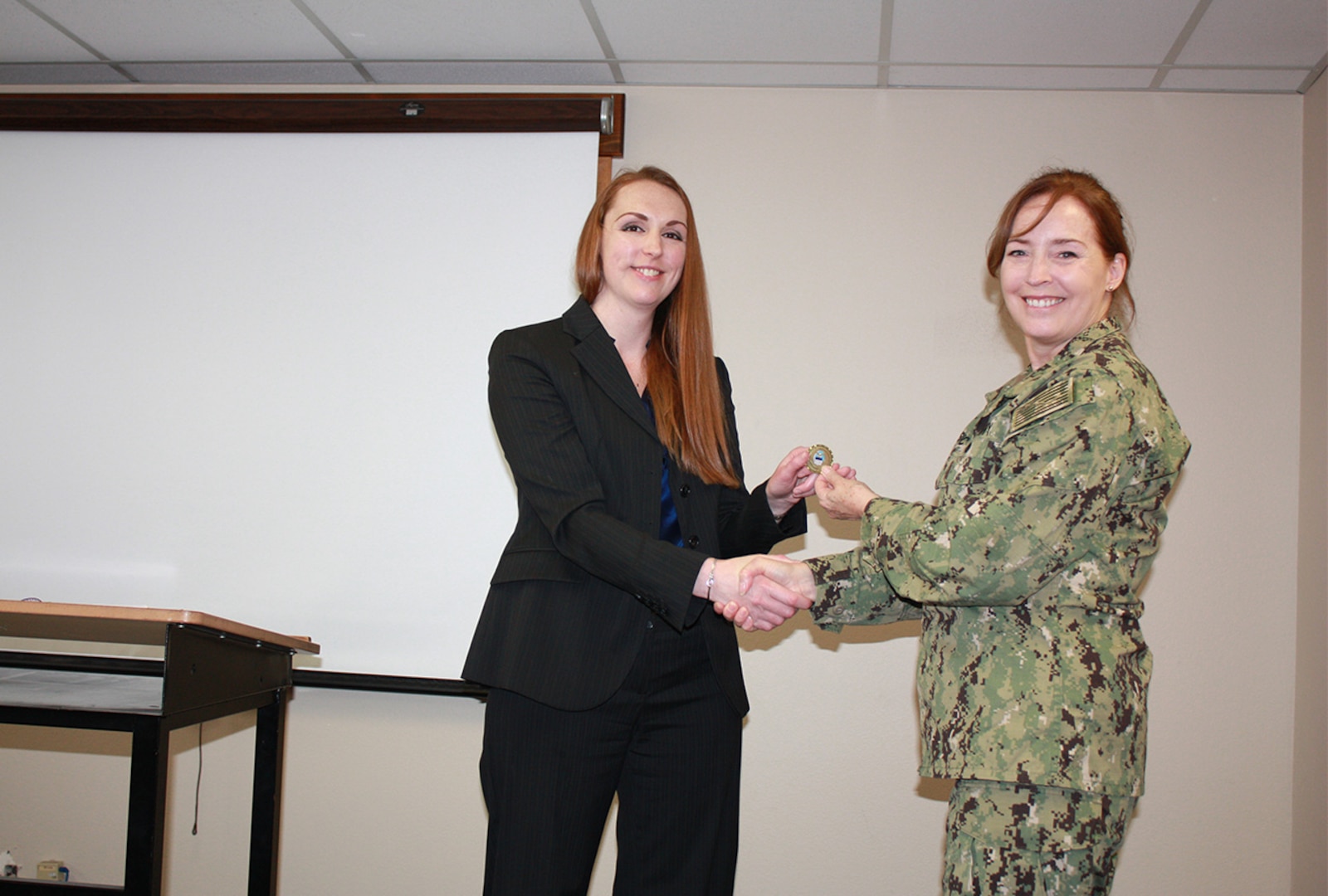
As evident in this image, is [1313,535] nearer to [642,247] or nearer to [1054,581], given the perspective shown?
[1054,581]

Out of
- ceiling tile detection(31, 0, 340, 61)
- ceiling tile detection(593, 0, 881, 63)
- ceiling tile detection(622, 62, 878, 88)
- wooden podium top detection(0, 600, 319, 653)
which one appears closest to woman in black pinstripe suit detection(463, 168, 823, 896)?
wooden podium top detection(0, 600, 319, 653)

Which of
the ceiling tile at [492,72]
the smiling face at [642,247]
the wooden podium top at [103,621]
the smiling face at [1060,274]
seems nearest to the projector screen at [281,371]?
the ceiling tile at [492,72]

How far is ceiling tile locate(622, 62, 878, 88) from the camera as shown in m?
3.19

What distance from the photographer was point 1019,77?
3.18 m

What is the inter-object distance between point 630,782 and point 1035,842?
70 centimetres

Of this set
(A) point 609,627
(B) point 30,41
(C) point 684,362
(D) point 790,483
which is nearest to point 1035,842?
(A) point 609,627

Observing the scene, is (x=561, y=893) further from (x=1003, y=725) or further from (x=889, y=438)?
(x=889, y=438)

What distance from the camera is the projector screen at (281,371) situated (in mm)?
3164

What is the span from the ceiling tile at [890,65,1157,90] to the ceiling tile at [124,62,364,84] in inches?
70.3

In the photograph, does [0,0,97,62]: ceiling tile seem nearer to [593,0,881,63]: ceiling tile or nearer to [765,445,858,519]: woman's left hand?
[593,0,881,63]: ceiling tile

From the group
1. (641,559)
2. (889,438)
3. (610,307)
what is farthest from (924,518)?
(889,438)

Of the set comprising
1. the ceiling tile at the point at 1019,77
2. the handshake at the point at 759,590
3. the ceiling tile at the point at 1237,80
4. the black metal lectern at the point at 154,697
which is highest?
the ceiling tile at the point at 1019,77

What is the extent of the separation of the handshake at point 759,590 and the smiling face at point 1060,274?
56 centimetres

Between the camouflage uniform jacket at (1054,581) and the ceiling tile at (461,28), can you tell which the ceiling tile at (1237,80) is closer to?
the ceiling tile at (461,28)
